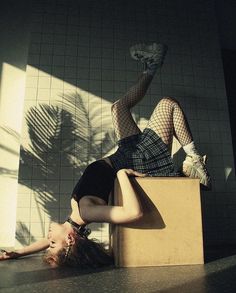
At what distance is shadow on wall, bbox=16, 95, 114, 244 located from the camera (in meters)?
2.50

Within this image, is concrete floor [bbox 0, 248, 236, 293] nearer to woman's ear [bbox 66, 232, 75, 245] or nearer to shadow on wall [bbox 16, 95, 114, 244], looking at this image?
woman's ear [bbox 66, 232, 75, 245]

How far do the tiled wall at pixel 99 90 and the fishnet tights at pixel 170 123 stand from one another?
2.48 feet

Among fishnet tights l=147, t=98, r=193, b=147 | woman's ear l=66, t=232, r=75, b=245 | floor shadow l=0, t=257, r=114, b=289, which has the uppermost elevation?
fishnet tights l=147, t=98, r=193, b=147

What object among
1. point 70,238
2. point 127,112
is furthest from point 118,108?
point 70,238

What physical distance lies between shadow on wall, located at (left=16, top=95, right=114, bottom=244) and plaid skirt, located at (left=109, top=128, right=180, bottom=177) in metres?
0.66

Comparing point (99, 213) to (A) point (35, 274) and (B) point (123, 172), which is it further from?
(A) point (35, 274)

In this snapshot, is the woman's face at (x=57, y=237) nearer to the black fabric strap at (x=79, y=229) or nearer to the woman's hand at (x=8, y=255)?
the black fabric strap at (x=79, y=229)

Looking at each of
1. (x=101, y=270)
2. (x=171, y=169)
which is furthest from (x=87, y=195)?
(x=171, y=169)

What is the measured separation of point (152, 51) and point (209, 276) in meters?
1.56

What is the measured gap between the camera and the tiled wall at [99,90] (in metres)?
2.53

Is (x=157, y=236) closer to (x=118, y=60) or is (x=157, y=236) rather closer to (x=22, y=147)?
(x=22, y=147)

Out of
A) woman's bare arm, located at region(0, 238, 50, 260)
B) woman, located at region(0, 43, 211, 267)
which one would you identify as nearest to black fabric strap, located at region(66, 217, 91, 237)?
woman, located at region(0, 43, 211, 267)

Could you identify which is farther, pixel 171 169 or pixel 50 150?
pixel 50 150

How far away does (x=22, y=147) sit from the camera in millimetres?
2559
